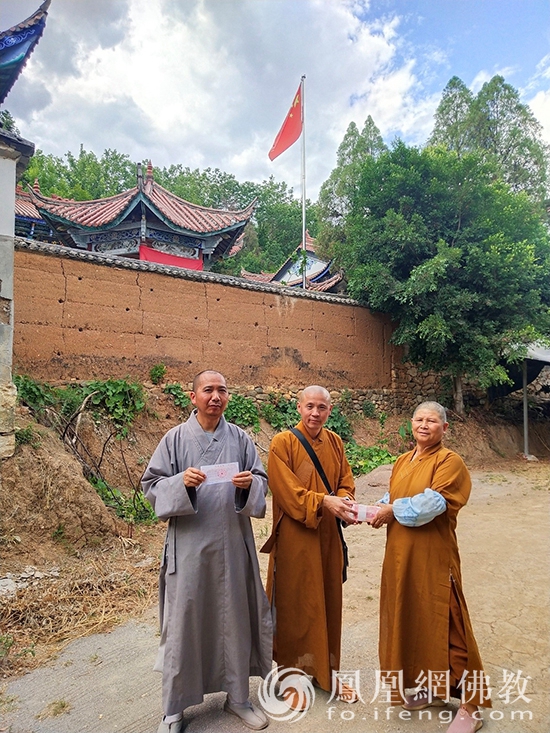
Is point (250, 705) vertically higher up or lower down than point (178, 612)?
lower down

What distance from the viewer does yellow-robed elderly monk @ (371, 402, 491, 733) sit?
89.3 inches

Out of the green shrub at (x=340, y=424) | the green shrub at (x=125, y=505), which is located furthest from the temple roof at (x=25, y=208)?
the green shrub at (x=125, y=505)

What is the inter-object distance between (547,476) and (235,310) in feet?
23.2

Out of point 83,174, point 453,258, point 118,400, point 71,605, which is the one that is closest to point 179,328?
point 118,400

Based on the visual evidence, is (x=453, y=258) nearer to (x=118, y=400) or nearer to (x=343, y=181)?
(x=343, y=181)

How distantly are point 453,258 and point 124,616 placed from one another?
359 inches

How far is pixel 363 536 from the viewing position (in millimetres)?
5891

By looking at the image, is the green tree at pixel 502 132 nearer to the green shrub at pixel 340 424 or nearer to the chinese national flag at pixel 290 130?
the chinese national flag at pixel 290 130

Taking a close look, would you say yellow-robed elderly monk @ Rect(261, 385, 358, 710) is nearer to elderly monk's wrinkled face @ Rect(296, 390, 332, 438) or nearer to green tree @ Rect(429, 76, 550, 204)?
elderly monk's wrinkled face @ Rect(296, 390, 332, 438)

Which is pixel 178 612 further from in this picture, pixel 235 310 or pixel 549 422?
pixel 549 422

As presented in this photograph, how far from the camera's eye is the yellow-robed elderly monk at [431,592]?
2.27 metres

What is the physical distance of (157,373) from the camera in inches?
319

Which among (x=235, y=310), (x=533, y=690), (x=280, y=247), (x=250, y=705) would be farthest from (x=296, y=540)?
(x=280, y=247)
